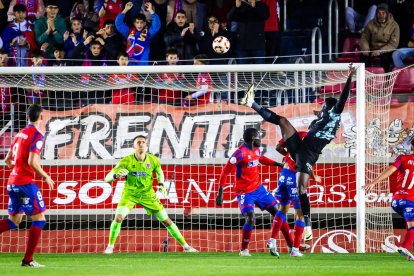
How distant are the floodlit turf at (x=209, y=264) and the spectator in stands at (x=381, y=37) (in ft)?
17.6

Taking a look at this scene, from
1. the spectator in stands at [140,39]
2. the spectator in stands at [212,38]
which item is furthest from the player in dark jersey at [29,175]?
A: the spectator in stands at [212,38]

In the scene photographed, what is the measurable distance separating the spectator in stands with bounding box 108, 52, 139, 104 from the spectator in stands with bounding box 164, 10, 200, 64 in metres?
1.03

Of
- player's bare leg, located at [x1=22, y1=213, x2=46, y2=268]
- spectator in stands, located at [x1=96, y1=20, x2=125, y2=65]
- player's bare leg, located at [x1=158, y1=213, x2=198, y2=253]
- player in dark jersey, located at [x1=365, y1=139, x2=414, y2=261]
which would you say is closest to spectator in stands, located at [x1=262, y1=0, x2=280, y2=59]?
spectator in stands, located at [x1=96, y1=20, x2=125, y2=65]

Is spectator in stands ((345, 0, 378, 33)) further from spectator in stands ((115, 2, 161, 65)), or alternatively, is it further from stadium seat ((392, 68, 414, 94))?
spectator in stands ((115, 2, 161, 65))

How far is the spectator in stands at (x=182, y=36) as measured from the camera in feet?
67.1

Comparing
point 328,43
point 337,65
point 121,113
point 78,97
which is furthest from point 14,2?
point 337,65

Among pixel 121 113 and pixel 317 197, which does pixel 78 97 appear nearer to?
pixel 121 113

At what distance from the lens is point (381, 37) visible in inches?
809

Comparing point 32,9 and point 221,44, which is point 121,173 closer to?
point 221,44

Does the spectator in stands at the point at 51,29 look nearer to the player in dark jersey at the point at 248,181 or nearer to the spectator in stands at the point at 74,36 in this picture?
the spectator in stands at the point at 74,36

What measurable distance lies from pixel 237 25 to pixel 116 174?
4.91m

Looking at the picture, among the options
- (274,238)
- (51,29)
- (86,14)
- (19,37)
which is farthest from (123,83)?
(274,238)

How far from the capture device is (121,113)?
18812 mm

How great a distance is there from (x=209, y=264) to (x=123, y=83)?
5346 millimetres
